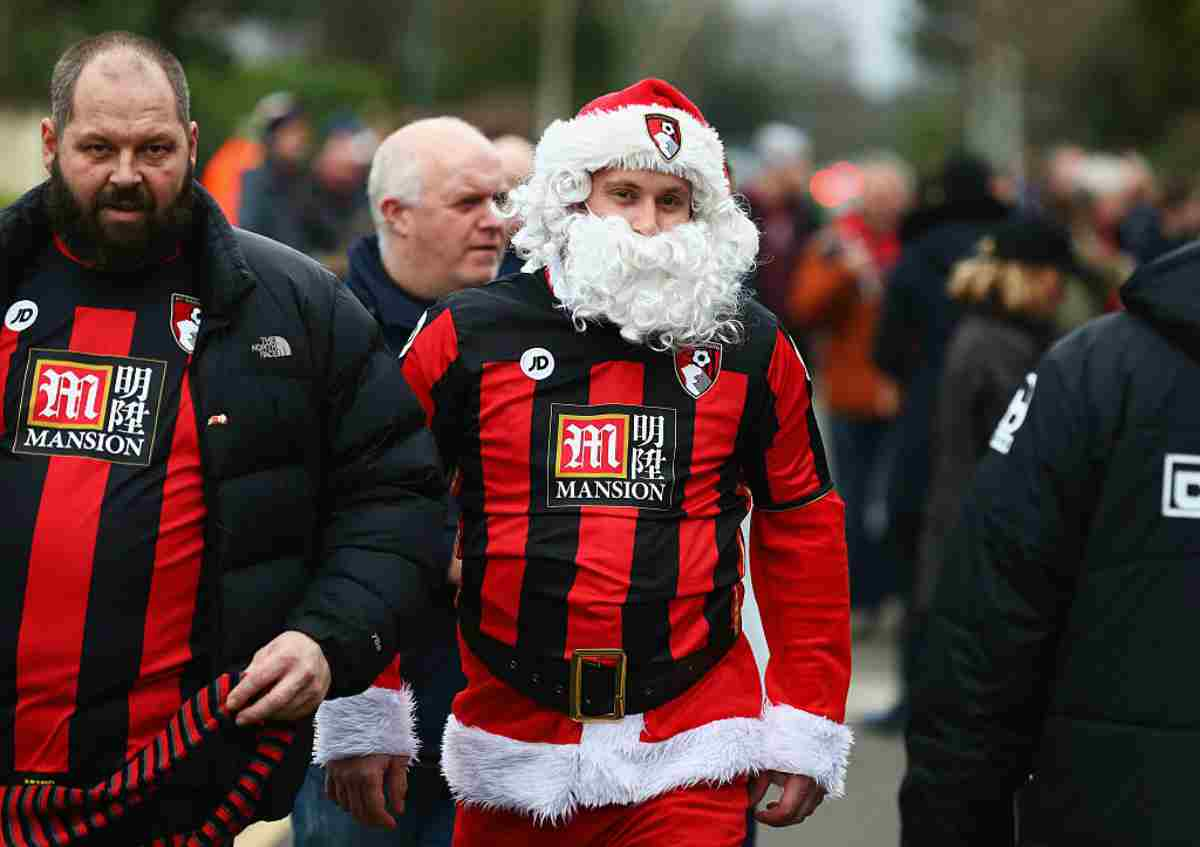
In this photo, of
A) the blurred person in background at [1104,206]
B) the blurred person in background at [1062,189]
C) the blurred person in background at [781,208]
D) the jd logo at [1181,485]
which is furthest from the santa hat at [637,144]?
the blurred person in background at [1062,189]

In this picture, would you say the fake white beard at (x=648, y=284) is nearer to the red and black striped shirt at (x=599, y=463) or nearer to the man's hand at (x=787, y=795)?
the red and black striped shirt at (x=599, y=463)

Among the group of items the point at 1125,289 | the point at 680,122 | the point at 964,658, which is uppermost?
the point at 680,122

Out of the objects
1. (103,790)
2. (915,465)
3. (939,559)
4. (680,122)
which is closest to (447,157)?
(680,122)

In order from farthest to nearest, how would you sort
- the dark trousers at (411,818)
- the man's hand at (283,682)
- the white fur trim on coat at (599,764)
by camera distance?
the dark trousers at (411,818)
the white fur trim on coat at (599,764)
the man's hand at (283,682)

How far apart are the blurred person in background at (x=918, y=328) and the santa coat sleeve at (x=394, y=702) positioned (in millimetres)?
4963

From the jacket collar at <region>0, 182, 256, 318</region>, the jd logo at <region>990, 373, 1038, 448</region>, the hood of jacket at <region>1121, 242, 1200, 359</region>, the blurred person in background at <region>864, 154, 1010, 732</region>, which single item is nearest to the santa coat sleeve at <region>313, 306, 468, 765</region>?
the jacket collar at <region>0, 182, 256, 318</region>

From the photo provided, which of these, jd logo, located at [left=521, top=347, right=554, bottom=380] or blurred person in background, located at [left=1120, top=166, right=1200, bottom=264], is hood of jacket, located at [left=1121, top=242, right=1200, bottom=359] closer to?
jd logo, located at [left=521, top=347, right=554, bottom=380]

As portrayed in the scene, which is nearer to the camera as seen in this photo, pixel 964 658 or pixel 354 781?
pixel 964 658

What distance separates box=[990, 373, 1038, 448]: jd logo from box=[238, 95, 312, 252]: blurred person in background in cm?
840

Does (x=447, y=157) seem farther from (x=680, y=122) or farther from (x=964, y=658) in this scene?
(x=964, y=658)

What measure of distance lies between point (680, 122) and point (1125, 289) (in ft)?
4.56

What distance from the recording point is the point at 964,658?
3.54 metres

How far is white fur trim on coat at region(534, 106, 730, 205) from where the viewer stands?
4523mm

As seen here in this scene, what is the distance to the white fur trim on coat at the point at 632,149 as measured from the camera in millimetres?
4523
